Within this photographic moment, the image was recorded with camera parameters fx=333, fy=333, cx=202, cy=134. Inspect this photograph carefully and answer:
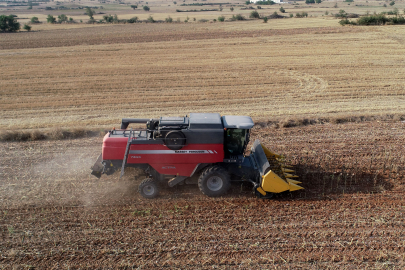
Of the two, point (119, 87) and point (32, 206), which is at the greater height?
point (119, 87)

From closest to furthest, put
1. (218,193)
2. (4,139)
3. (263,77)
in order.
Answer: (218,193) → (4,139) → (263,77)

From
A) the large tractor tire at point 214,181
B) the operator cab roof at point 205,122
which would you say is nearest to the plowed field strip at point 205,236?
the large tractor tire at point 214,181

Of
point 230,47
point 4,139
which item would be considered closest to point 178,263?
point 4,139

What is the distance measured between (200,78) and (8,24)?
1492 inches

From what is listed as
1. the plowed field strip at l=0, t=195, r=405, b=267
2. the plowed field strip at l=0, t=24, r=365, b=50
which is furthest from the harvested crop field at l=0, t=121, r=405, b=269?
the plowed field strip at l=0, t=24, r=365, b=50

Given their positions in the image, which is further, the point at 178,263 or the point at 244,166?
the point at 244,166

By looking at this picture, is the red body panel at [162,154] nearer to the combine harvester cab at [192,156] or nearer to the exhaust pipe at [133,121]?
the combine harvester cab at [192,156]

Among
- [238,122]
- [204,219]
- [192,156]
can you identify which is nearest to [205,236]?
[204,219]

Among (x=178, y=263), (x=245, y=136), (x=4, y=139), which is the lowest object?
(x=178, y=263)

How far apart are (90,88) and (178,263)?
15129mm

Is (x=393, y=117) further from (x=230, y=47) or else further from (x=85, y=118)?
(x=230, y=47)

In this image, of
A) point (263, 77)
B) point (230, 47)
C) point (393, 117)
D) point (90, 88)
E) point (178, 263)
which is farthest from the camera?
point (230, 47)

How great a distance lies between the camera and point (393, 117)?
1416 centimetres

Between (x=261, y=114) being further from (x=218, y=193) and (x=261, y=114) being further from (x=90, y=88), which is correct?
(x=90, y=88)
